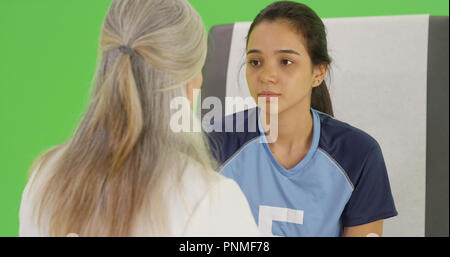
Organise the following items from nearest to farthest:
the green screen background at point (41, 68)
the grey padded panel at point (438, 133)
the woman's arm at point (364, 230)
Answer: the woman's arm at point (364, 230) < the grey padded panel at point (438, 133) < the green screen background at point (41, 68)

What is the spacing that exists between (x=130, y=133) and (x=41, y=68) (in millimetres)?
613

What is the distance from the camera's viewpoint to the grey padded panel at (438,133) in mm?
873

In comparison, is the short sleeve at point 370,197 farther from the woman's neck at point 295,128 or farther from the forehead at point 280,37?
the forehead at point 280,37

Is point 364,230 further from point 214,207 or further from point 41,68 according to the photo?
point 41,68

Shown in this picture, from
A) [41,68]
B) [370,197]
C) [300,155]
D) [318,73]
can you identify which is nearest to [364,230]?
[370,197]

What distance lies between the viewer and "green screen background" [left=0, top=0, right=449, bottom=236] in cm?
98

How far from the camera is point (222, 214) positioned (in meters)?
0.48

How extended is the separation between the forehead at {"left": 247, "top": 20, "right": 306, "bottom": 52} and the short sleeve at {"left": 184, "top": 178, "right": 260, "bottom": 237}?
34cm

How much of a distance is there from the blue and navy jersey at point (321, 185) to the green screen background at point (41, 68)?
35 cm

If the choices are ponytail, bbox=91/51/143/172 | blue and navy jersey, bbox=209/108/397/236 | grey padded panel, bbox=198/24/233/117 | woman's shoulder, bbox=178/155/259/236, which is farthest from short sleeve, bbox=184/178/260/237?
grey padded panel, bbox=198/24/233/117

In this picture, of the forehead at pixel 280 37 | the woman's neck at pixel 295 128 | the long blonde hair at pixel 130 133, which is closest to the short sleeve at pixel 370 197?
the woman's neck at pixel 295 128

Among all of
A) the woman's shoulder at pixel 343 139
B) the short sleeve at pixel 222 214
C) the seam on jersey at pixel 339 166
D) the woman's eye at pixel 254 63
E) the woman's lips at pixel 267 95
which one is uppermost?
the woman's eye at pixel 254 63
